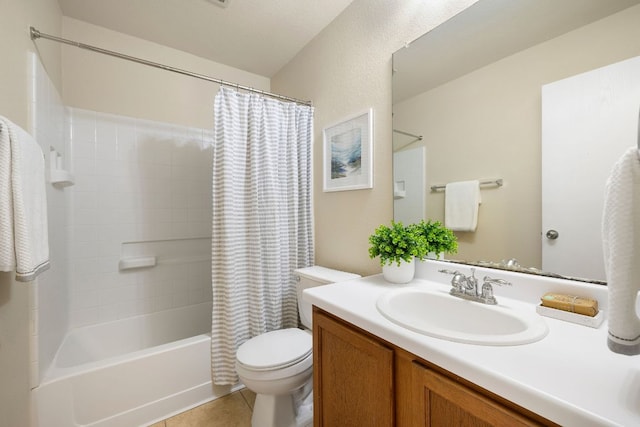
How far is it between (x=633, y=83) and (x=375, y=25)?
116cm

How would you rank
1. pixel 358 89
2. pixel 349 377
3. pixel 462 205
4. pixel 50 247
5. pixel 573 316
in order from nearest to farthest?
pixel 573 316
pixel 349 377
pixel 462 205
pixel 50 247
pixel 358 89

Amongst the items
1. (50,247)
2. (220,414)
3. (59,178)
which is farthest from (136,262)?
(220,414)

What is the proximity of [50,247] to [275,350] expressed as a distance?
54.4 inches

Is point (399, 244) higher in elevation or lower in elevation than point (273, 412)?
higher

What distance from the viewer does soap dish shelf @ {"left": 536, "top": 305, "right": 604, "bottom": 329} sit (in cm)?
73

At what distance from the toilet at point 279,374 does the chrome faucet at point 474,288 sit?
0.63 meters

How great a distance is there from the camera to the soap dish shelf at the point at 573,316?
28.8 inches

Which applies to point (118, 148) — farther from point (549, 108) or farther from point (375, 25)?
point (549, 108)

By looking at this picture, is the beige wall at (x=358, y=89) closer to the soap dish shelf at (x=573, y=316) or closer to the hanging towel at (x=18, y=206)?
the soap dish shelf at (x=573, y=316)

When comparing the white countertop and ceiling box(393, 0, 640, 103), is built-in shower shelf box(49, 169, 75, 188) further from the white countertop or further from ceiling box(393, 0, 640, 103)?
ceiling box(393, 0, 640, 103)

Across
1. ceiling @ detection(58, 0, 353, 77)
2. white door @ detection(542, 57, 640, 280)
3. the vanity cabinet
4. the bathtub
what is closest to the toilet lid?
the vanity cabinet

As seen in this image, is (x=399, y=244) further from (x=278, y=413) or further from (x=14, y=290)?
(x=14, y=290)

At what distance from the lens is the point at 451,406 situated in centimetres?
62

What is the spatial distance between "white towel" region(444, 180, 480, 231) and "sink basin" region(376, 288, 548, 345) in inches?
12.8
